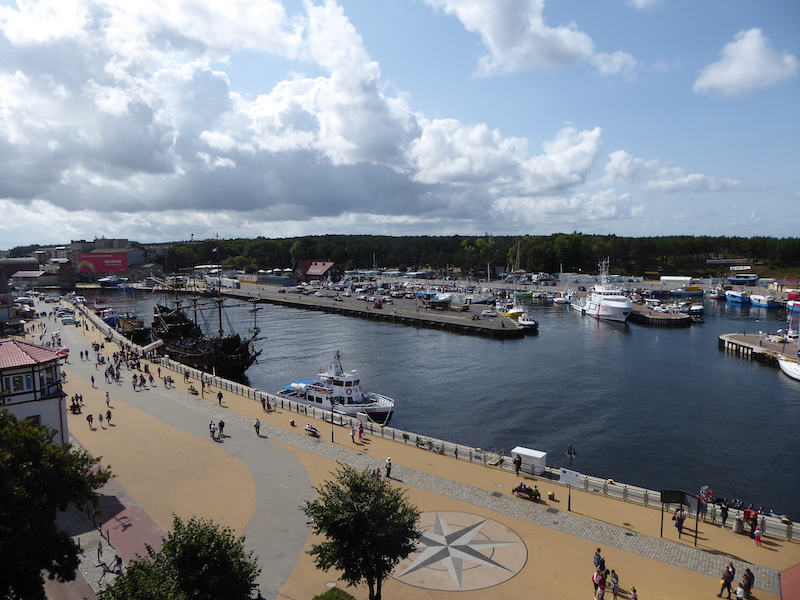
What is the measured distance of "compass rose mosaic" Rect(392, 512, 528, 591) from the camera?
1994cm

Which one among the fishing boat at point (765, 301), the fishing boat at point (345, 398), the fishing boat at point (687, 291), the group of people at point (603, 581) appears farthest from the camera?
the fishing boat at point (687, 291)

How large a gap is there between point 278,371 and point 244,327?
39289 mm

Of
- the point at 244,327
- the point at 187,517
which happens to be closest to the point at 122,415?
the point at 187,517

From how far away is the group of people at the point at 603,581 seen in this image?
18.2m

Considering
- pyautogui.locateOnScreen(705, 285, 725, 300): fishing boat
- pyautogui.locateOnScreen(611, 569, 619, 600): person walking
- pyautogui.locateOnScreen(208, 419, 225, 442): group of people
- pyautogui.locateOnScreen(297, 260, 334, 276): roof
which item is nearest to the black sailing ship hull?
pyautogui.locateOnScreen(208, 419, 225, 442): group of people

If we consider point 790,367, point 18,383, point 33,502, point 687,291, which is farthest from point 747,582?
point 687,291

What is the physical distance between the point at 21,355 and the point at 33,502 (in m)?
16.8

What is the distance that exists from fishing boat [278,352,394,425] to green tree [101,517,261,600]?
29.8 m

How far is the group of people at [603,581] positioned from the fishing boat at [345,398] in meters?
27.1

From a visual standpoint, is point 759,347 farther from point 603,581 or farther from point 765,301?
point 603,581

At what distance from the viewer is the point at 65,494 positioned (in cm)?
1825

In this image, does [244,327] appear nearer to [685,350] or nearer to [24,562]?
[685,350]

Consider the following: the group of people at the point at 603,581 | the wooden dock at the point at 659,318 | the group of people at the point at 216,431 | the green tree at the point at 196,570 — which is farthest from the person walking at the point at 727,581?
the wooden dock at the point at 659,318

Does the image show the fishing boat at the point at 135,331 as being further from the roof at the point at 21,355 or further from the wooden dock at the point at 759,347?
the wooden dock at the point at 759,347
